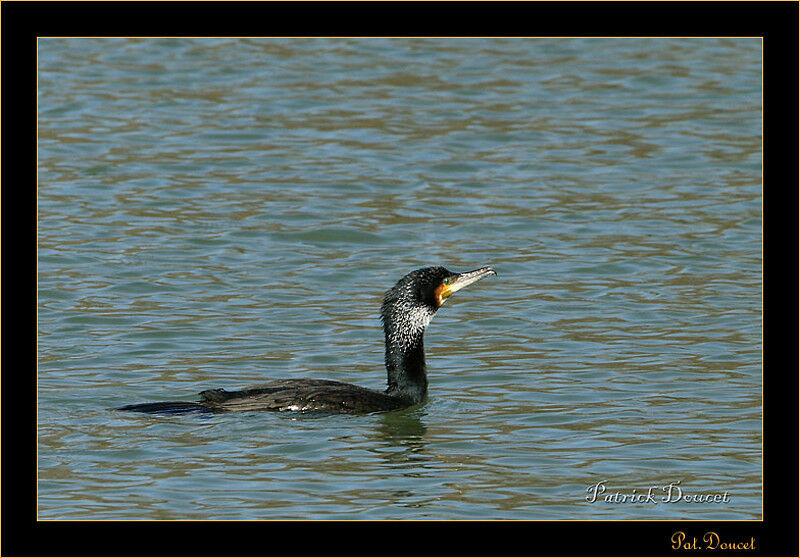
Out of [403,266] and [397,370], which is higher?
[403,266]

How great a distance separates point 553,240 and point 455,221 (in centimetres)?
130

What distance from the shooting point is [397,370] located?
1201 centimetres

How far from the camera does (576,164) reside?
20.1 meters

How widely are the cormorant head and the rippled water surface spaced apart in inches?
25.7

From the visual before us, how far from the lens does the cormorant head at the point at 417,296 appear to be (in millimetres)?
12055

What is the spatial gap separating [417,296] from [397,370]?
589mm

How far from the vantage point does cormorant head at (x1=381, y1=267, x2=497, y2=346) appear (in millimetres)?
12055

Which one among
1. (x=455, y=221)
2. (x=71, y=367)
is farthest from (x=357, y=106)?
(x=71, y=367)
